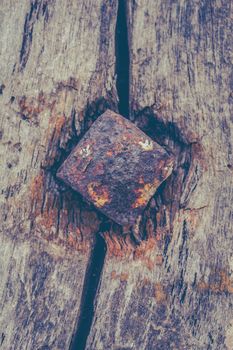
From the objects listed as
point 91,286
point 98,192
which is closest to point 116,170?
point 98,192

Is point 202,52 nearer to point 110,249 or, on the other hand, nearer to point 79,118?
point 79,118

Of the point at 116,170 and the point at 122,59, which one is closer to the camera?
the point at 116,170

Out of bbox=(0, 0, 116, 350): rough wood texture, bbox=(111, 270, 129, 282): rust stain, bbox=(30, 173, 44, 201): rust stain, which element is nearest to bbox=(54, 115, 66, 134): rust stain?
bbox=(0, 0, 116, 350): rough wood texture

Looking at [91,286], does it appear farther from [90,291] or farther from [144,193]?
[144,193]

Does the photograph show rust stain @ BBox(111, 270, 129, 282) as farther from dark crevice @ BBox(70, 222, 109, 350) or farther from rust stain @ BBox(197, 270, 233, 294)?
rust stain @ BBox(197, 270, 233, 294)

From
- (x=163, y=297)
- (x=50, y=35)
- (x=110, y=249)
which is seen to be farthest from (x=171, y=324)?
(x=50, y=35)

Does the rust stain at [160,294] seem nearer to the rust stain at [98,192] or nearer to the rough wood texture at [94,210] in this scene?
the rough wood texture at [94,210]
